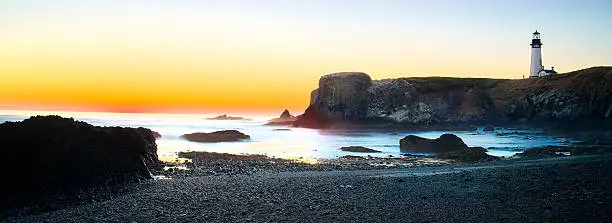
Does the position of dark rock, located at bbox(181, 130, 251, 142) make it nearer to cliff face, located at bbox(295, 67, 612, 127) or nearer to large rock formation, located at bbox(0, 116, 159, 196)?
large rock formation, located at bbox(0, 116, 159, 196)

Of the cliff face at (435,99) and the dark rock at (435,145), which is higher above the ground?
the cliff face at (435,99)

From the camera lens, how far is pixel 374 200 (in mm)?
10766

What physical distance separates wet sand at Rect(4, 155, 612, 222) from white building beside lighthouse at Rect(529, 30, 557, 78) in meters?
74.0

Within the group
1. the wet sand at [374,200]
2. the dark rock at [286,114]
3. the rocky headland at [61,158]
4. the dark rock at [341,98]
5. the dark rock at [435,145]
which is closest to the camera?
the wet sand at [374,200]

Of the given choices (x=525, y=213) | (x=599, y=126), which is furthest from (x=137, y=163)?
(x=599, y=126)

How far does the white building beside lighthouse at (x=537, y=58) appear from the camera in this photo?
79250 mm

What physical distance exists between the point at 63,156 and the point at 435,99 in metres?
65.6

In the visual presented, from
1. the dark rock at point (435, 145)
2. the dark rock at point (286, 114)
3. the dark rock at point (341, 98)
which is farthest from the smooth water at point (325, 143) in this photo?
the dark rock at point (286, 114)

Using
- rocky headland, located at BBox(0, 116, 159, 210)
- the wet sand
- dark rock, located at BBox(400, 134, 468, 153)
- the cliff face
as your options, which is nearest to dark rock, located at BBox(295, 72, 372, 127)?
the cliff face

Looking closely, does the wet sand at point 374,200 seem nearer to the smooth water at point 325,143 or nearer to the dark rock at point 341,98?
the smooth water at point 325,143

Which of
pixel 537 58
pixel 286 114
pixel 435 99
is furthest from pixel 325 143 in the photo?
pixel 286 114

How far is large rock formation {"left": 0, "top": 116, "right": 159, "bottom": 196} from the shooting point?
1249 centimetres

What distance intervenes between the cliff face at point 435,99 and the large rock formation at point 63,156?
57.7 meters

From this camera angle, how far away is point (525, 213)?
8750 mm
